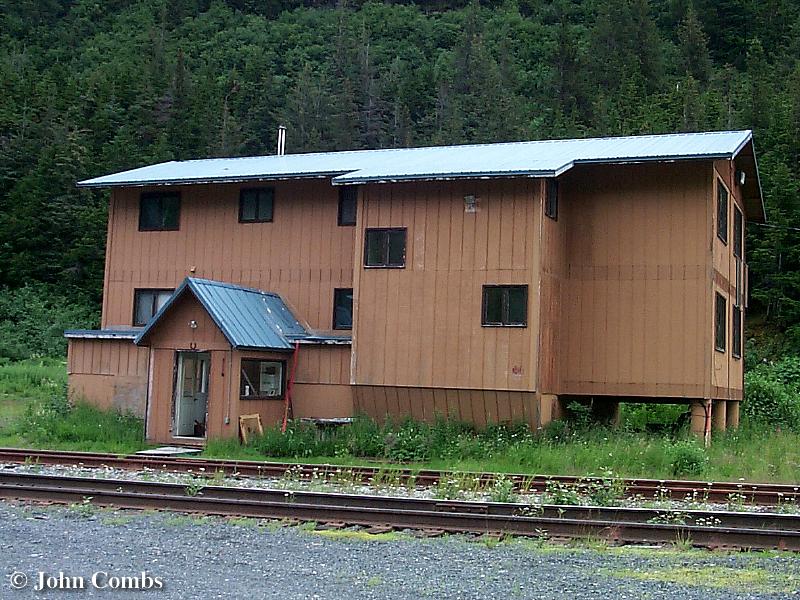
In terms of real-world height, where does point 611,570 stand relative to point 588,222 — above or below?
below

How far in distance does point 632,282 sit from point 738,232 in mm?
5840

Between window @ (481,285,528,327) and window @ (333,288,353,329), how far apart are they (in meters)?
4.27

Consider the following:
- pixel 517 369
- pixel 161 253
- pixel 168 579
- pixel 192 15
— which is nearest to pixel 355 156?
pixel 161 253

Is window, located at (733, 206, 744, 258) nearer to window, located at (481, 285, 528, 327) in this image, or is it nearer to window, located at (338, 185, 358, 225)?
window, located at (481, 285, 528, 327)

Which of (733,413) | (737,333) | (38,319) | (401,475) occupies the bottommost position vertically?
(401,475)

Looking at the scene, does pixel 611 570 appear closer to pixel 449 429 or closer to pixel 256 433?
pixel 449 429

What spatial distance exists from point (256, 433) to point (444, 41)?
3270 inches

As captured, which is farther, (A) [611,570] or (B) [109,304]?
(B) [109,304]

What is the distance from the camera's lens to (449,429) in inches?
804

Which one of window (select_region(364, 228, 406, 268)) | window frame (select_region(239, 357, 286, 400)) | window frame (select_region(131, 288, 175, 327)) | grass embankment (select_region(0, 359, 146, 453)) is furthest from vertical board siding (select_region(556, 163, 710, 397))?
window frame (select_region(131, 288, 175, 327))

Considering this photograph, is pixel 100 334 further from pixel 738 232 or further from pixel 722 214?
pixel 738 232

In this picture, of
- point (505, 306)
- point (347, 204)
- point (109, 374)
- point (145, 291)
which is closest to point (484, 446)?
point (505, 306)

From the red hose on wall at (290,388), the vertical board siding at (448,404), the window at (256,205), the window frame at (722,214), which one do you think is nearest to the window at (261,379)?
the red hose on wall at (290,388)

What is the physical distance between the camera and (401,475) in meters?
16.2
